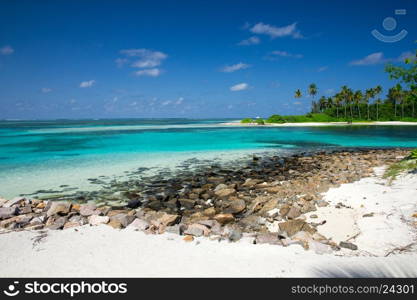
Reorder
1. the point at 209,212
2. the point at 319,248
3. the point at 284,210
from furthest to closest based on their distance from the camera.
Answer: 1. the point at 209,212
2. the point at 284,210
3. the point at 319,248

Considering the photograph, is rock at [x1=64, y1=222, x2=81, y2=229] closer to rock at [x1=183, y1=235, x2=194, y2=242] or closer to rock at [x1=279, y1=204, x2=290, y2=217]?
rock at [x1=183, y1=235, x2=194, y2=242]

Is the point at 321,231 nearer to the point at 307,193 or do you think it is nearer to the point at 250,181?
the point at 307,193

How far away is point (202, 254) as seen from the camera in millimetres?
5754

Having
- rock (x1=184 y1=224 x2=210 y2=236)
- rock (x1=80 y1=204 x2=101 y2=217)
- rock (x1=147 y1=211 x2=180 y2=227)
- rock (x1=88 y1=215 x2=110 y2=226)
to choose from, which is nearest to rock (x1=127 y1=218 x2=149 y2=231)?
rock (x1=147 y1=211 x2=180 y2=227)

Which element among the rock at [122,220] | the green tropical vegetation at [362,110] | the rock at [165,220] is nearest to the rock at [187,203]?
the rock at [165,220]

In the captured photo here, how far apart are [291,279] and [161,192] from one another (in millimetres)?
8328

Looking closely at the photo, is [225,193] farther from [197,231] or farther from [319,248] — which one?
[319,248]

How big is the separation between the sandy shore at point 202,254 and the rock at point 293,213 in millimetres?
943

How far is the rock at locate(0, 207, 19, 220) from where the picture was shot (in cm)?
792

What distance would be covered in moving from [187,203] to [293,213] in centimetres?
405

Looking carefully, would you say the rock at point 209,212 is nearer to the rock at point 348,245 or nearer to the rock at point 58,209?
the rock at point 348,245

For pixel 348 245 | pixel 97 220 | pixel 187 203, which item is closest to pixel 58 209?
pixel 97 220

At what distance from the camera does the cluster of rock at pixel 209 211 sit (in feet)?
22.3

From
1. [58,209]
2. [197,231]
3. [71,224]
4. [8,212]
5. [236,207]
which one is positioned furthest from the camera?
[236,207]
